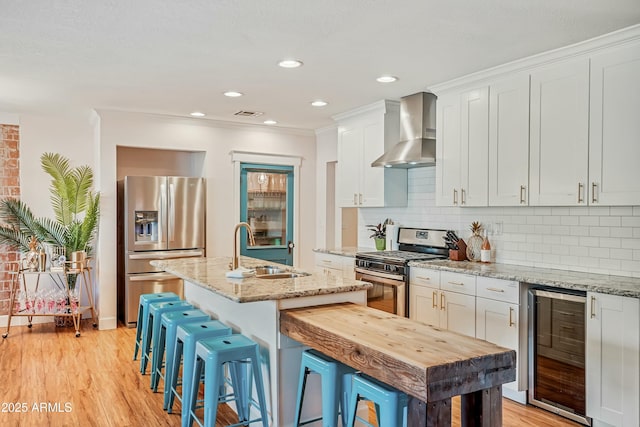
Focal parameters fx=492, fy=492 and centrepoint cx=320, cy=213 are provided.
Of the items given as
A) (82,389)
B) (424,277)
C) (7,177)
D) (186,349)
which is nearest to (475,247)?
(424,277)

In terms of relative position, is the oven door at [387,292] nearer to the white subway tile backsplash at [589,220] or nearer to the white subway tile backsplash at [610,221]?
the white subway tile backsplash at [589,220]

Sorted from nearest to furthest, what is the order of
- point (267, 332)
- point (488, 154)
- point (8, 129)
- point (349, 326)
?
point (349, 326)
point (267, 332)
point (488, 154)
point (8, 129)

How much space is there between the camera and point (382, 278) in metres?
4.57

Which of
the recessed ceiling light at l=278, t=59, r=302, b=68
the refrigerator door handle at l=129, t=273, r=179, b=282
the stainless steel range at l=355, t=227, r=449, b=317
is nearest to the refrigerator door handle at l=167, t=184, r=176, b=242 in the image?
the refrigerator door handle at l=129, t=273, r=179, b=282

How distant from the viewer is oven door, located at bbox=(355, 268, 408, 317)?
14.2 feet

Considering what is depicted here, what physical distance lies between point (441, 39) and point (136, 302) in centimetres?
436

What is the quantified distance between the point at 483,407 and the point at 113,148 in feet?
16.0

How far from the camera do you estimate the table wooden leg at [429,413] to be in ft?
6.23

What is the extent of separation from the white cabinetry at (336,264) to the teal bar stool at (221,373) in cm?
216

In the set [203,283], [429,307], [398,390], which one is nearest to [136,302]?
[203,283]

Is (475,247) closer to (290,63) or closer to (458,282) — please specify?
(458,282)

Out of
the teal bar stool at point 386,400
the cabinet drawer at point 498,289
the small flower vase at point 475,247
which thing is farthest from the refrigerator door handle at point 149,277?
the teal bar stool at point 386,400

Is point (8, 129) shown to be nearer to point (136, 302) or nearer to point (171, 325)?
point (136, 302)

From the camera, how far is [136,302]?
5648 mm
